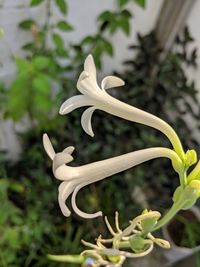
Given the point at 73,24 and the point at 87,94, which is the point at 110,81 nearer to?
the point at 87,94

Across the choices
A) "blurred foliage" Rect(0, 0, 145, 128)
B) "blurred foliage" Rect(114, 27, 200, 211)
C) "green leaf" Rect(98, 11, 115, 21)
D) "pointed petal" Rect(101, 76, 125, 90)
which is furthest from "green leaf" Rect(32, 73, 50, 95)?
"pointed petal" Rect(101, 76, 125, 90)

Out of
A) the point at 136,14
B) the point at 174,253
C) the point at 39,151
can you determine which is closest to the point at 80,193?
the point at 39,151

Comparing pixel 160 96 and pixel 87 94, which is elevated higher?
pixel 87 94

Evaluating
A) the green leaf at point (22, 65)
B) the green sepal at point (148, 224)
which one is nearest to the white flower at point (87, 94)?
the green sepal at point (148, 224)

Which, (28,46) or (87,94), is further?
(28,46)

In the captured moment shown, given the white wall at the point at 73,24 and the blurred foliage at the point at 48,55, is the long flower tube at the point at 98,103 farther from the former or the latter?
the white wall at the point at 73,24

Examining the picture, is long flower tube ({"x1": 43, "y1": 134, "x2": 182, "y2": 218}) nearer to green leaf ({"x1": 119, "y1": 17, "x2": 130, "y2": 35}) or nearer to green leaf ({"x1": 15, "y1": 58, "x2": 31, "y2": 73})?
green leaf ({"x1": 15, "y1": 58, "x2": 31, "y2": 73})

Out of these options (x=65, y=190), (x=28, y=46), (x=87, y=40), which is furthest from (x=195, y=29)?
(x=65, y=190)
